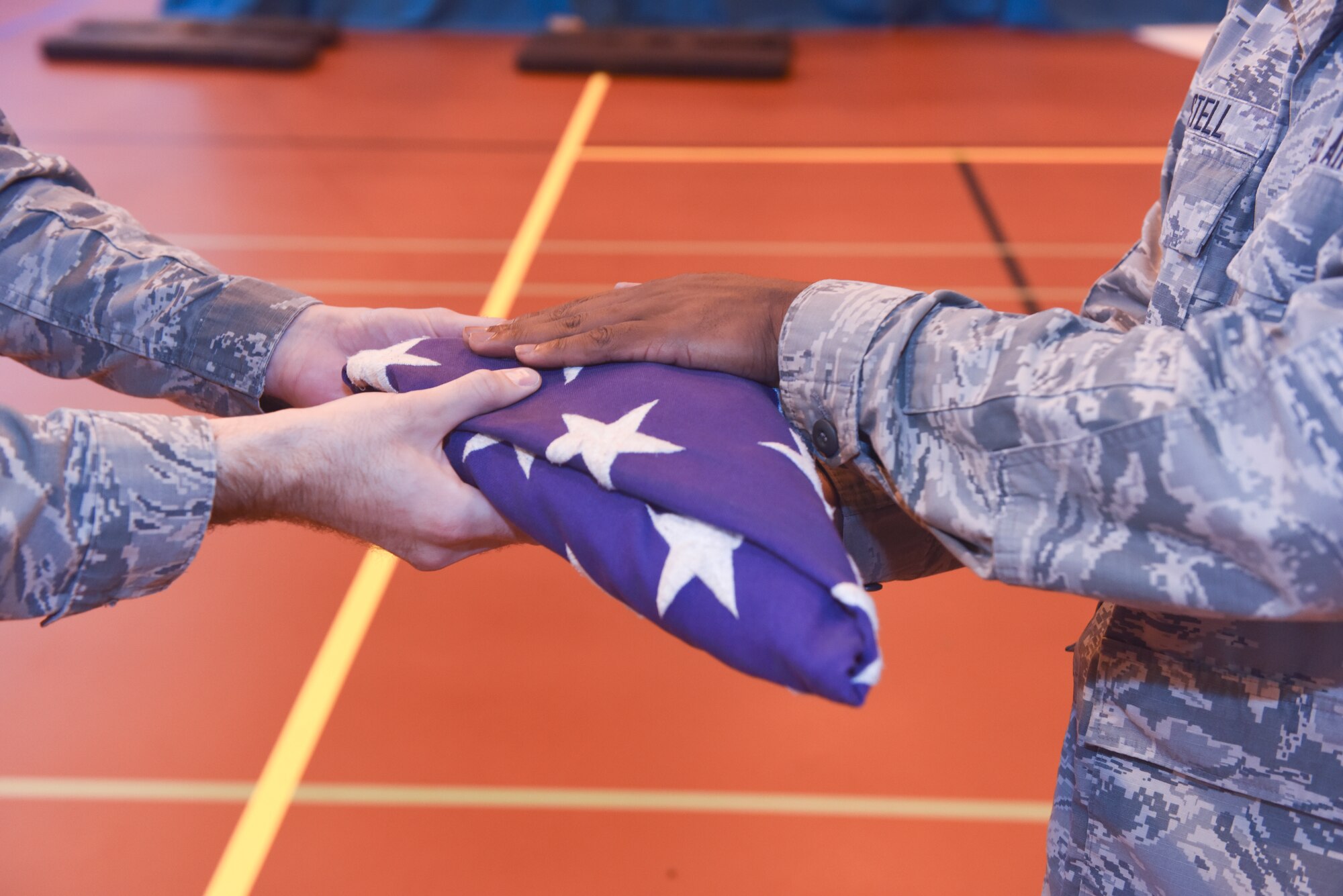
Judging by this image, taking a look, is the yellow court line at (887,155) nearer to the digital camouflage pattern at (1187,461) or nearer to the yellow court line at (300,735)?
the yellow court line at (300,735)

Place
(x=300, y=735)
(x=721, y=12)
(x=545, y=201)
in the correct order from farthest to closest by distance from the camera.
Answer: (x=721, y=12)
(x=545, y=201)
(x=300, y=735)

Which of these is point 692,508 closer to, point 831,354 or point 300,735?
point 831,354

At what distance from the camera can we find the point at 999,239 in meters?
4.00

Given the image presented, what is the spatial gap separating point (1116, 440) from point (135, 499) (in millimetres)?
923

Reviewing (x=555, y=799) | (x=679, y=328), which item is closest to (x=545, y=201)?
(x=555, y=799)

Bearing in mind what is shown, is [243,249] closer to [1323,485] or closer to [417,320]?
[417,320]

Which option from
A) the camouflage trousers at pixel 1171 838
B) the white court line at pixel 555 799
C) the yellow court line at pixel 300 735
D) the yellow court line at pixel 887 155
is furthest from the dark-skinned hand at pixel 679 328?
the yellow court line at pixel 887 155

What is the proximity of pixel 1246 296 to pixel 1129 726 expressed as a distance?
0.44 meters

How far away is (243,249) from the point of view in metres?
3.85

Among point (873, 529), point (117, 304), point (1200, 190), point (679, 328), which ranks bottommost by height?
point (873, 529)

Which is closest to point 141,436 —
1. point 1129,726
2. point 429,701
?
point 1129,726

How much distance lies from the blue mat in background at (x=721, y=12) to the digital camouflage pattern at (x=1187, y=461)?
19.5 ft

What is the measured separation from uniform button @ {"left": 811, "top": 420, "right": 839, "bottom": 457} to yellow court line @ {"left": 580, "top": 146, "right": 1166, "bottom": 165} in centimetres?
374

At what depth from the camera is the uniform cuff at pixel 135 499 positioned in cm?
109
